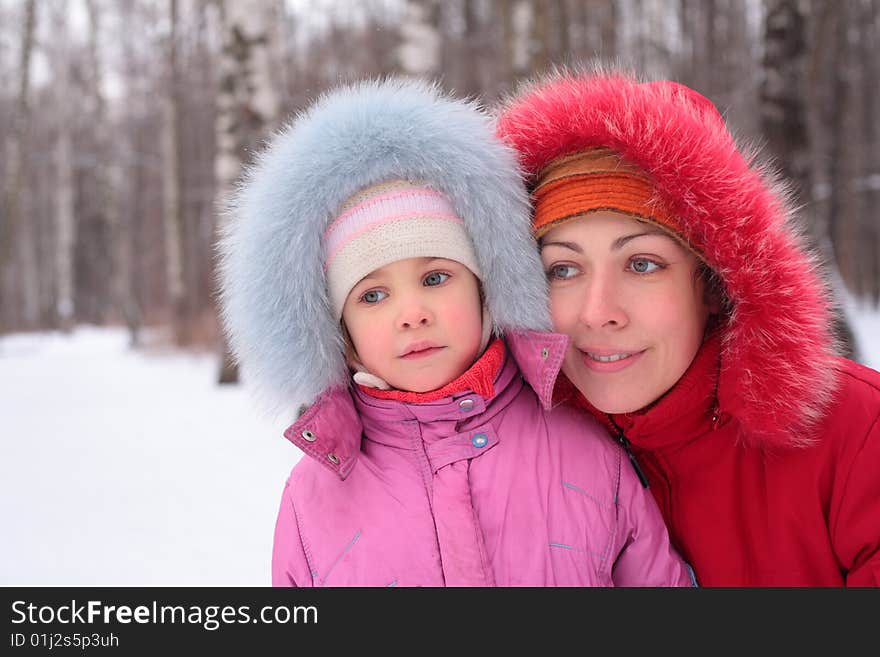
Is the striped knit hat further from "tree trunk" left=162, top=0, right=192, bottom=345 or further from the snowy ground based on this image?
"tree trunk" left=162, top=0, right=192, bottom=345

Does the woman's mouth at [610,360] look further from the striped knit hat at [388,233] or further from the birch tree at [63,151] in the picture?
the birch tree at [63,151]

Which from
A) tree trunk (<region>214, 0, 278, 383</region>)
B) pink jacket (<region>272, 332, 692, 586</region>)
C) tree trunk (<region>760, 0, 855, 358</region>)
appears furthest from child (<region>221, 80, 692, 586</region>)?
tree trunk (<region>214, 0, 278, 383</region>)

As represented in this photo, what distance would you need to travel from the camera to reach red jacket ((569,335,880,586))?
1.38 m

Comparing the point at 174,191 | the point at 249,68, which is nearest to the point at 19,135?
the point at 174,191

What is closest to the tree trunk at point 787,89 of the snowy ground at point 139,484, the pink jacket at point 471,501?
the snowy ground at point 139,484

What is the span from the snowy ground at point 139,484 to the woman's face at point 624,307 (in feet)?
3.20

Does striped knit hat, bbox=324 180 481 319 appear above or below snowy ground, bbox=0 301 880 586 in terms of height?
above

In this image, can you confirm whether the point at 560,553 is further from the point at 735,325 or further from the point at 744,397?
the point at 735,325

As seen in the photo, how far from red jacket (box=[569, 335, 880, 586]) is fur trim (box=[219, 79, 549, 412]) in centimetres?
40

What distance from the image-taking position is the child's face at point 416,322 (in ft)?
5.08

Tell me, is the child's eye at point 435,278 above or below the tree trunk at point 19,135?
below

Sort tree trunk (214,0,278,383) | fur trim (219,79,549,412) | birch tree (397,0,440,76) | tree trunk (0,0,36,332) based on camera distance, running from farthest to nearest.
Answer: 1. tree trunk (0,0,36,332)
2. tree trunk (214,0,278,383)
3. birch tree (397,0,440,76)
4. fur trim (219,79,549,412)

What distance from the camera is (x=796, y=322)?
1.50 meters

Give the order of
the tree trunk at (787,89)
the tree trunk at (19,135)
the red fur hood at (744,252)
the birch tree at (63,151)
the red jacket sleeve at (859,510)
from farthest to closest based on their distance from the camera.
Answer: the birch tree at (63,151) → the tree trunk at (19,135) → the tree trunk at (787,89) → the red fur hood at (744,252) → the red jacket sleeve at (859,510)
